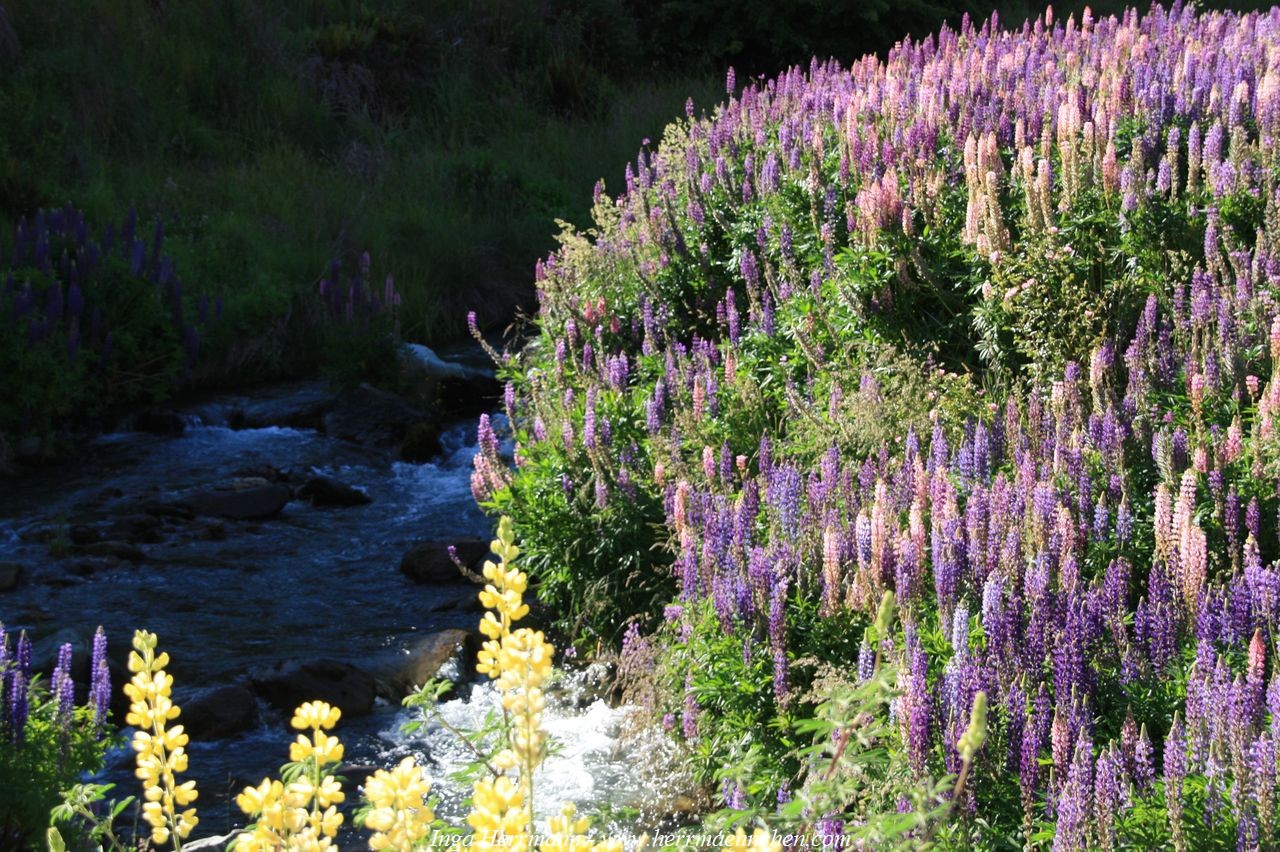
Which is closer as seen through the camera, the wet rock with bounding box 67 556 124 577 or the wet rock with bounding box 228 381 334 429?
the wet rock with bounding box 67 556 124 577

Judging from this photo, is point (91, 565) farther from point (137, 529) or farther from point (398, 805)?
point (398, 805)

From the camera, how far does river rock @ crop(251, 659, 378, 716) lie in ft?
19.3

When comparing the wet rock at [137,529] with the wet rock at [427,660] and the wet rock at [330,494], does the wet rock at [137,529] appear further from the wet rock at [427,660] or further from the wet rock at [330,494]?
the wet rock at [427,660]

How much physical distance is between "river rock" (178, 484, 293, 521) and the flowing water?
0.10 m

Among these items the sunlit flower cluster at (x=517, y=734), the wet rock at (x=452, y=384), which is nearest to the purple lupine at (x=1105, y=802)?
the sunlit flower cluster at (x=517, y=734)

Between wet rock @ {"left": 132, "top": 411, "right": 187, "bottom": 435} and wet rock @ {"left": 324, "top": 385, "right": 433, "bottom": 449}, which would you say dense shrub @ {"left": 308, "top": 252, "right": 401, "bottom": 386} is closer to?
wet rock @ {"left": 324, "top": 385, "right": 433, "bottom": 449}

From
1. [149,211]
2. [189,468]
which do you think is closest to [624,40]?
[149,211]

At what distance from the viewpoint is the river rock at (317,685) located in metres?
5.88

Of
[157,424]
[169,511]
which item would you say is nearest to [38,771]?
[169,511]

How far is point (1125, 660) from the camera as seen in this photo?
354cm

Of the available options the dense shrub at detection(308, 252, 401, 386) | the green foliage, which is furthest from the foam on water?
the dense shrub at detection(308, 252, 401, 386)

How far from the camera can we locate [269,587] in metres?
7.39

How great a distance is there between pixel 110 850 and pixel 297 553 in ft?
13.1

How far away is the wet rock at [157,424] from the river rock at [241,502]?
1.61 m
